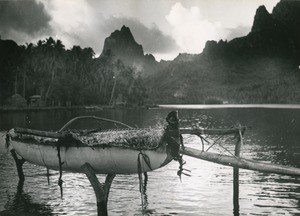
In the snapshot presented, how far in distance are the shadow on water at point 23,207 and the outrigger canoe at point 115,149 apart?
142 centimetres

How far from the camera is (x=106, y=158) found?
10.1 metres

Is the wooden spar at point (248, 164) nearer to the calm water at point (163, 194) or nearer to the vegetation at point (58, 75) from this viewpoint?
the calm water at point (163, 194)

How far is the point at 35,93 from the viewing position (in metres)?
100

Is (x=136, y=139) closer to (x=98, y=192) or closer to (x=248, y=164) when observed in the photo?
(x=98, y=192)

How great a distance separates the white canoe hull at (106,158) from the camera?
9.80 meters

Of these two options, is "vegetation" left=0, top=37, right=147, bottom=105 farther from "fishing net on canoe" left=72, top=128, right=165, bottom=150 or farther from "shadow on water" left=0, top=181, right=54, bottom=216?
"fishing net on canoe" left=72, top=128, right=165, bottom=150

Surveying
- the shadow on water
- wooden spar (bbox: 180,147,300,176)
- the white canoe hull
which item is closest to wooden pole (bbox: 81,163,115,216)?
the white canoe hull

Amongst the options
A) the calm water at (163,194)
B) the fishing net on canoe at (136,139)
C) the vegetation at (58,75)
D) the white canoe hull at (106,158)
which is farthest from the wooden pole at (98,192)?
the vegetation at (58,75)

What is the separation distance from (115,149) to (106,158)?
1.35 ft

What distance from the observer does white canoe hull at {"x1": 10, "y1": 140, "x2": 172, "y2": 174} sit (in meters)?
9.80

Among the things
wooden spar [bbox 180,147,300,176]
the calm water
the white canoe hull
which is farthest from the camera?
the calm water

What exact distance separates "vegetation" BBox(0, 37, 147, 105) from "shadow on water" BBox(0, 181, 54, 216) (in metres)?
76.7

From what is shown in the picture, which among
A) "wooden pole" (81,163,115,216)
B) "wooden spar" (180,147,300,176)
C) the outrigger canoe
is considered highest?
the outrigger canoe

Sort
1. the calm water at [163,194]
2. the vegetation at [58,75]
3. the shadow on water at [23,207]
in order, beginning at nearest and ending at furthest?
the shadow on water at [23,207] < the calm water at [163,194] < the vegetation at [58,75]
